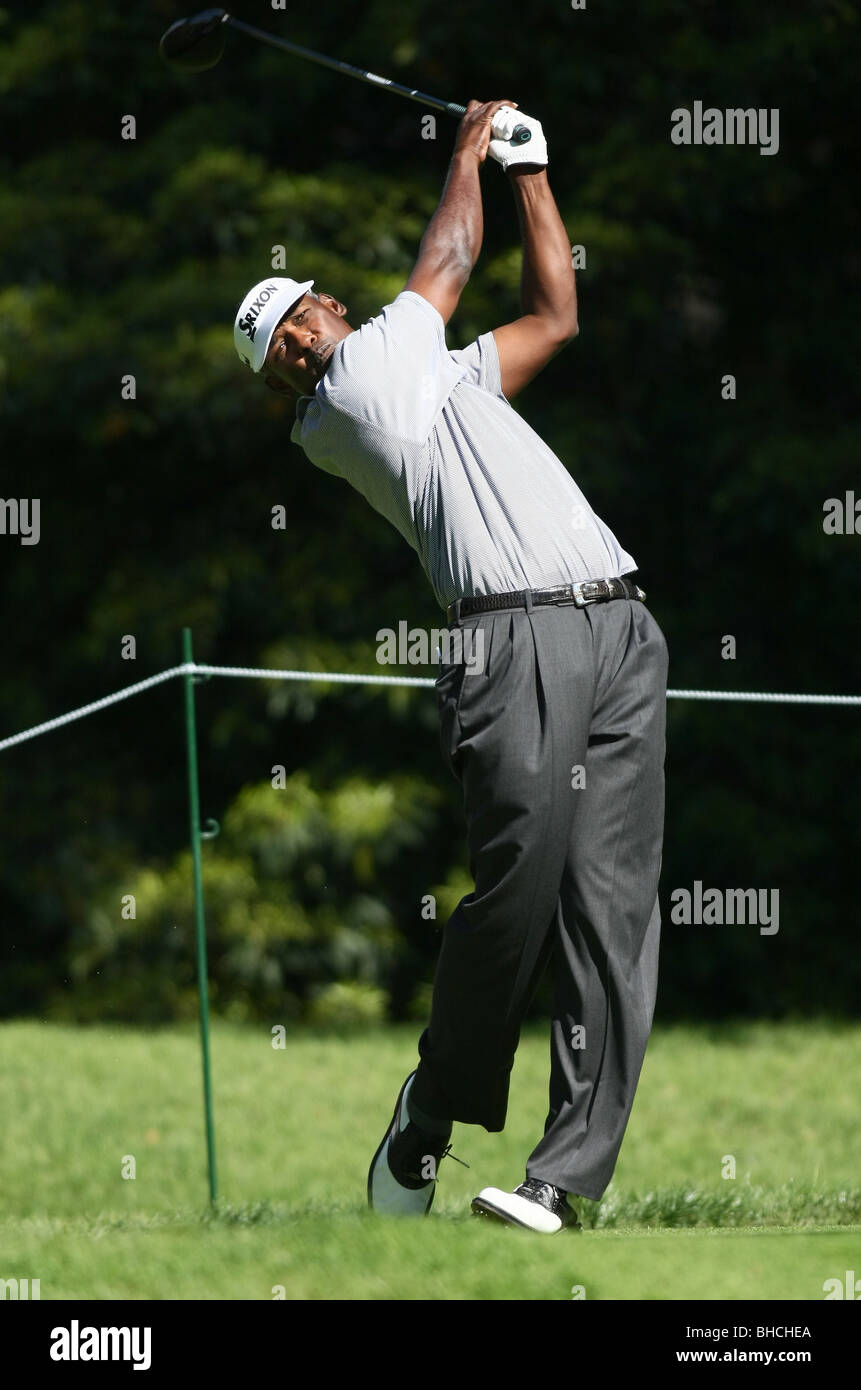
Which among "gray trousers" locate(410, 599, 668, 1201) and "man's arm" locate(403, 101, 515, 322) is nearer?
"gray trousers" locate(410, 599, 668, 1201)

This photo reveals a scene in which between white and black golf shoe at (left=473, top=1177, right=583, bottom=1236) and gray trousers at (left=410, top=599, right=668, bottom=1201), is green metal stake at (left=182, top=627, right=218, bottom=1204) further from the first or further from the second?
white and black golf shoe at (left=473, top=1177, right=583, bottom=1236)

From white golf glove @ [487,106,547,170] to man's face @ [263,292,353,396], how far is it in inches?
18.4

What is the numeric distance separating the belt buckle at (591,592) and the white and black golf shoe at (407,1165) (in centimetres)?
101

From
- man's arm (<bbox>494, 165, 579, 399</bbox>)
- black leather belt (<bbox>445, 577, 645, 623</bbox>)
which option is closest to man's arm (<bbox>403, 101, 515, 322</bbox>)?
man's arm (<bbox>494, 165, 579, 399</bbox>)

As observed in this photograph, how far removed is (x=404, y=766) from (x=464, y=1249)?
221 inches

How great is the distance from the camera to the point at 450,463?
129 inches

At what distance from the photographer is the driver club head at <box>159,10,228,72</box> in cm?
455

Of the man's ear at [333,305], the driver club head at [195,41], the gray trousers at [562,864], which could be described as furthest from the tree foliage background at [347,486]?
the gray trousers at [562,864]

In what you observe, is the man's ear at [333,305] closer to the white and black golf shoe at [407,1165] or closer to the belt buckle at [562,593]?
the belt buckle at [562,593]

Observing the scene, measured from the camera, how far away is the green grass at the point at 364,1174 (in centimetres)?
276

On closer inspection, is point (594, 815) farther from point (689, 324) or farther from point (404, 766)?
point (689, 324)

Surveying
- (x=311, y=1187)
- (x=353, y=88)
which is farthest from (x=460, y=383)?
(x=353, y=88)

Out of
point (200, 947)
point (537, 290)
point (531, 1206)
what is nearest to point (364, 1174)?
point (200, 947)

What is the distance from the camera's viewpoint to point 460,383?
3373 millimetres
